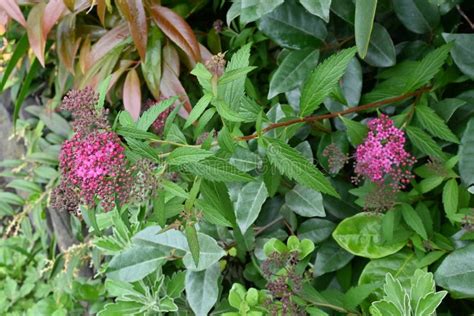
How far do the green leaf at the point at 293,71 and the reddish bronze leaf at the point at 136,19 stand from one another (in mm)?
282

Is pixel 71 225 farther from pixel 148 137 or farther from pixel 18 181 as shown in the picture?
pixel 148 137

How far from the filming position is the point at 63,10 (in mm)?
1167

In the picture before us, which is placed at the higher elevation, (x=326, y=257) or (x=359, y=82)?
(x=359, y=82)

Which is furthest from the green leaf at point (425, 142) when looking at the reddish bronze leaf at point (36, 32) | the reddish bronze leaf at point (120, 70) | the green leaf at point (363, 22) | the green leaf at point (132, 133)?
the reddish bronze leaf at point (36, 32)

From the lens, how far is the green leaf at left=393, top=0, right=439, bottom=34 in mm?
995

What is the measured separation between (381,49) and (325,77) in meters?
0.30

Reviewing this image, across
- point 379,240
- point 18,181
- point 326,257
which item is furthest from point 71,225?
point 379,240

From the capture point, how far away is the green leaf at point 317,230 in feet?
3.52

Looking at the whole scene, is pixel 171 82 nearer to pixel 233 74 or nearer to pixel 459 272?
pixel 233 74

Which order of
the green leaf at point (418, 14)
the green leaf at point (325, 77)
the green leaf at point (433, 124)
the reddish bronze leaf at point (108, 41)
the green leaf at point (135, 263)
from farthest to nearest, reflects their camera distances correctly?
1. the reddish bronze leaf at point (108, 41)
2. the green leaf at point (135, 263)
3. the green leaf at point (418, 14)
4. the green leaf at point (433, 124)
5. the green leaf at point (325, 77)

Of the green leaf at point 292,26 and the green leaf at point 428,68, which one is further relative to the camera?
the green leaf at point 292,26

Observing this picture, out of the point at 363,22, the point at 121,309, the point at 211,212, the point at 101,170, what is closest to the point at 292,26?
the point at 363,22

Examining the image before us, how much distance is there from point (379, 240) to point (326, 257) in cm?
13

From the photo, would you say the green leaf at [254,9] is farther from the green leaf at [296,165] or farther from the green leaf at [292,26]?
the green leaf at [296,165]
